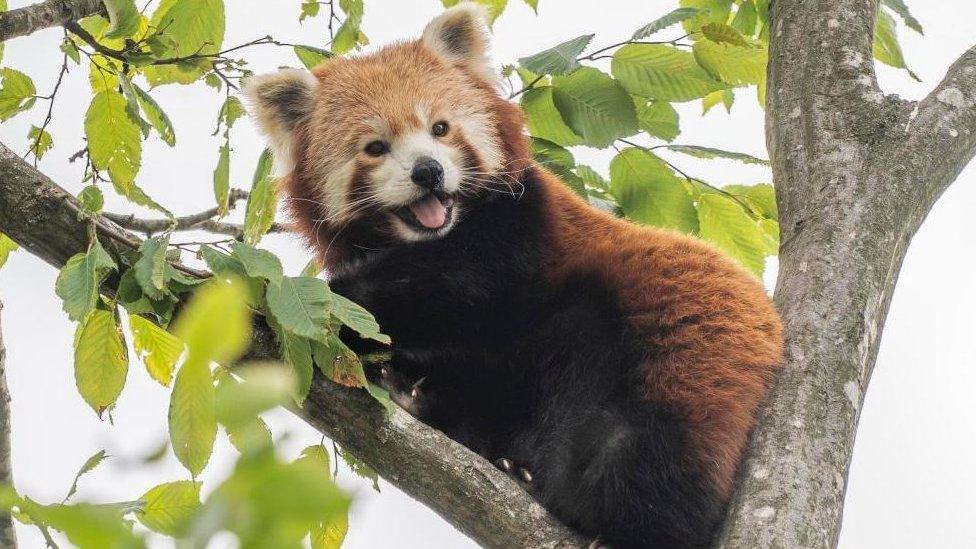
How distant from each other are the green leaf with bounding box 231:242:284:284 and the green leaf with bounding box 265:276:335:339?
1.0 inches

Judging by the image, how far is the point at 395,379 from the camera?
2.92 meters

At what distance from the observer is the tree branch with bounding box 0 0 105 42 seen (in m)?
2.77

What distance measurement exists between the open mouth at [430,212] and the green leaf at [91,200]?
4.11 ft

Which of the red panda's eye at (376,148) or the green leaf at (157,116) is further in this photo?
the red panda's eye at (376,148)

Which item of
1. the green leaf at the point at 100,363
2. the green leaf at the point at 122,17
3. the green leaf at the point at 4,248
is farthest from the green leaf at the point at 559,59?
the green leaf at the point at 4,248

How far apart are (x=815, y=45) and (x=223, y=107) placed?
2007 millimetres

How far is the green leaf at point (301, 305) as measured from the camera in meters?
1.89

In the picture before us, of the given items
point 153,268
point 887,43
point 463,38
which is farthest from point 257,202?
point 887,43

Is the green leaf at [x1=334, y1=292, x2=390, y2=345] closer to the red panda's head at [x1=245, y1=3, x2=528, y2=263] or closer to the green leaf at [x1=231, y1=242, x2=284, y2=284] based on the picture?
the green leaf at [x1=231, y1=242, x2=284, y2=284]

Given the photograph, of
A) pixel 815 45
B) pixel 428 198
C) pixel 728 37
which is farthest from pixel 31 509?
pixel 815 45

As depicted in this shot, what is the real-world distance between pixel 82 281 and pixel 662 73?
85.2 inches

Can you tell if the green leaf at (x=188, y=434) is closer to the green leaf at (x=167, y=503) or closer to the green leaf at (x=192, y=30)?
the green leaf at (x=167, y=503)

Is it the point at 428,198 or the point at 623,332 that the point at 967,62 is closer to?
the point at 623,332

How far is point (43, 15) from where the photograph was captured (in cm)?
285
